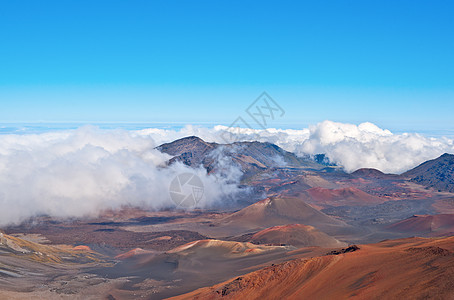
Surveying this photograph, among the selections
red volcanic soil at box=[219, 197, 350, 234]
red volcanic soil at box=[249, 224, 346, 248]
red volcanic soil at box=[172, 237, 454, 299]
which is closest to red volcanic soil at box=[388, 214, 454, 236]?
red volcanic soil at box=[219, 197, 350, 234]

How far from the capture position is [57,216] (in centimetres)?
16350

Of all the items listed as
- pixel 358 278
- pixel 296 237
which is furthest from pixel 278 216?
pixel 358 278

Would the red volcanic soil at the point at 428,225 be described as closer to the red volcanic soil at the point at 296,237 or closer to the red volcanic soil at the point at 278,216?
the red volcanic soil at the point at 278,216

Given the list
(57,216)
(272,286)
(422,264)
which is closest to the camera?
(422,264)

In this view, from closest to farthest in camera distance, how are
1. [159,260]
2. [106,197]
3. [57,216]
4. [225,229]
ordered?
[159,260]
[225,229]
[57,216]
[106,197]

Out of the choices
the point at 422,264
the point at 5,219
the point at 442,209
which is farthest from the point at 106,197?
the point at 422,264

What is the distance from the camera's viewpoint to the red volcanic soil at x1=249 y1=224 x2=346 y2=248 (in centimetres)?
9119

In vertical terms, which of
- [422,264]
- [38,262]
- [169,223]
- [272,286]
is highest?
[422,264]

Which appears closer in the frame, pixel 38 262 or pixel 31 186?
pixel 38 262

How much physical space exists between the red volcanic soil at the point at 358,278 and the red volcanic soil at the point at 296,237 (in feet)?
174

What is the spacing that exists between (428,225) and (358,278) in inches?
3957

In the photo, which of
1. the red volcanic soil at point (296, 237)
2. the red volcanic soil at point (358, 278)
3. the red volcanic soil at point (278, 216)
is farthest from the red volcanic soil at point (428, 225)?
the red volcanic soil at point (358, 278)

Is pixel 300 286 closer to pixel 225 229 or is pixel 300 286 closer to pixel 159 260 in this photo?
pixel 159 260

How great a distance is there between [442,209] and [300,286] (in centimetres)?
16572
